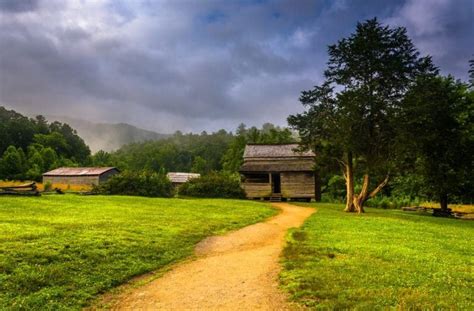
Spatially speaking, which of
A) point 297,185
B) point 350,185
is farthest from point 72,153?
point 350,185

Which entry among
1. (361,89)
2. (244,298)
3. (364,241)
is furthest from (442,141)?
(244,298)

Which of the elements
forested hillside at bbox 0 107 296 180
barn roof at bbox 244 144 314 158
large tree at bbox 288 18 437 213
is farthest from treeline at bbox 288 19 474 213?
forested hillside at bbox 0 107 296 180

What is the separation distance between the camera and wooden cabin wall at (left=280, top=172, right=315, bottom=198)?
160ft

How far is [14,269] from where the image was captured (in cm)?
922

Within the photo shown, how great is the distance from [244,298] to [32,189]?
1177 inches

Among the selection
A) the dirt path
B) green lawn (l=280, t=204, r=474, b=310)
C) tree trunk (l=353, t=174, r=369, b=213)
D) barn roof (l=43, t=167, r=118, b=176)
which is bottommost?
the dirt path

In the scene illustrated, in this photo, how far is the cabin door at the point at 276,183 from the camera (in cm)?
5325

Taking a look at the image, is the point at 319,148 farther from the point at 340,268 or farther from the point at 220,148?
the point at 220,148

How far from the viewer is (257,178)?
53.0 m

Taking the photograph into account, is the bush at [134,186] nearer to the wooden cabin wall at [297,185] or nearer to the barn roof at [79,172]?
the wooden cabin wall at [297,185]

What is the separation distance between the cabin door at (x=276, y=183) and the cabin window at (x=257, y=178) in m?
1.39

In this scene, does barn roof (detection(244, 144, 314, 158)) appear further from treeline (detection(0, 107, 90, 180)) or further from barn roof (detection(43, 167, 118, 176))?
treeline (detection(0, 107, 90, 180))

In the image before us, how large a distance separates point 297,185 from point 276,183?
560cm

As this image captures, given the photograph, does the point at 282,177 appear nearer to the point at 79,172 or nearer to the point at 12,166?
the point at 79,172
